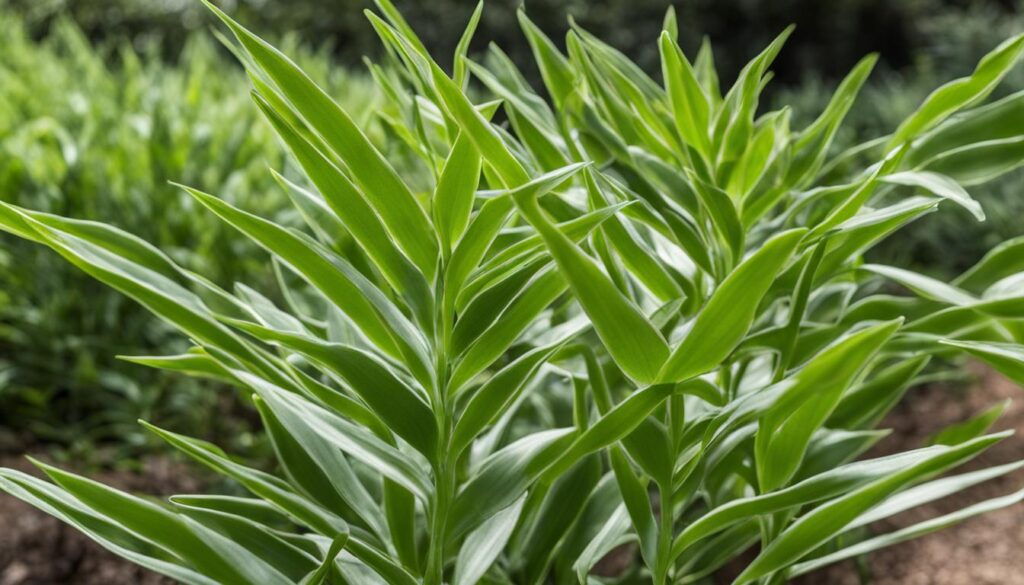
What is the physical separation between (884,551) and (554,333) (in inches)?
65.8

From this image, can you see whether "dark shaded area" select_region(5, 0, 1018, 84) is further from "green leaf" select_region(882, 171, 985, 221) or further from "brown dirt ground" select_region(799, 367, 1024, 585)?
"green leaf" select_region(882, 171, 985, 221)

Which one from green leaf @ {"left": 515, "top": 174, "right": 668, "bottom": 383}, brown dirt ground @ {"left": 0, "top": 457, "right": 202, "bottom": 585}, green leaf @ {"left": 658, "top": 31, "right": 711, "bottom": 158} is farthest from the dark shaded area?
green leaf @ {"left": 515, "top": 174, "right": 668, "bottom": 383}

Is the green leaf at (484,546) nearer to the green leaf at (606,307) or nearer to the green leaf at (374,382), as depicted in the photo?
the green leaf at (374,382)

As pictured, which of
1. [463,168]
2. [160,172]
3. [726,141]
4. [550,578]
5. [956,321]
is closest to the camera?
[463,168]

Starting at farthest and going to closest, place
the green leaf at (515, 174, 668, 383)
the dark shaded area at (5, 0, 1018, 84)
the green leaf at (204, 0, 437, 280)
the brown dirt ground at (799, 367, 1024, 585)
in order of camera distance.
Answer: the dark shaded area at (5, 0, 1018, 84), the brown dirt ground at (799, 367, 1024, 585), the green leaf at (204, 0, 437, 280), the green leaf at (515, 174, 668, 383)

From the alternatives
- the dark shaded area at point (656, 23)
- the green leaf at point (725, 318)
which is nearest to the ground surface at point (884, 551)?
the green leaf at point (725, 318)

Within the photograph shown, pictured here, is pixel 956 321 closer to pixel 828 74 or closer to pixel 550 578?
pixel 550 578

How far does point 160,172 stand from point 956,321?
2.55m

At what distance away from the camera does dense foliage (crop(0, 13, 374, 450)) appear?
2709 millimetres

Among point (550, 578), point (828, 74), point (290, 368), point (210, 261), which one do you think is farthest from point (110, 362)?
point (828, 74)

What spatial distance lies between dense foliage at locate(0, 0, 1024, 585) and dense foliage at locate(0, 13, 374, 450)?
4.76 ft

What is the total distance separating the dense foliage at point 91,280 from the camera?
271 centimetres

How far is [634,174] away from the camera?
1290 mm

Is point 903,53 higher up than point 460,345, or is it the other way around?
point 460,345
